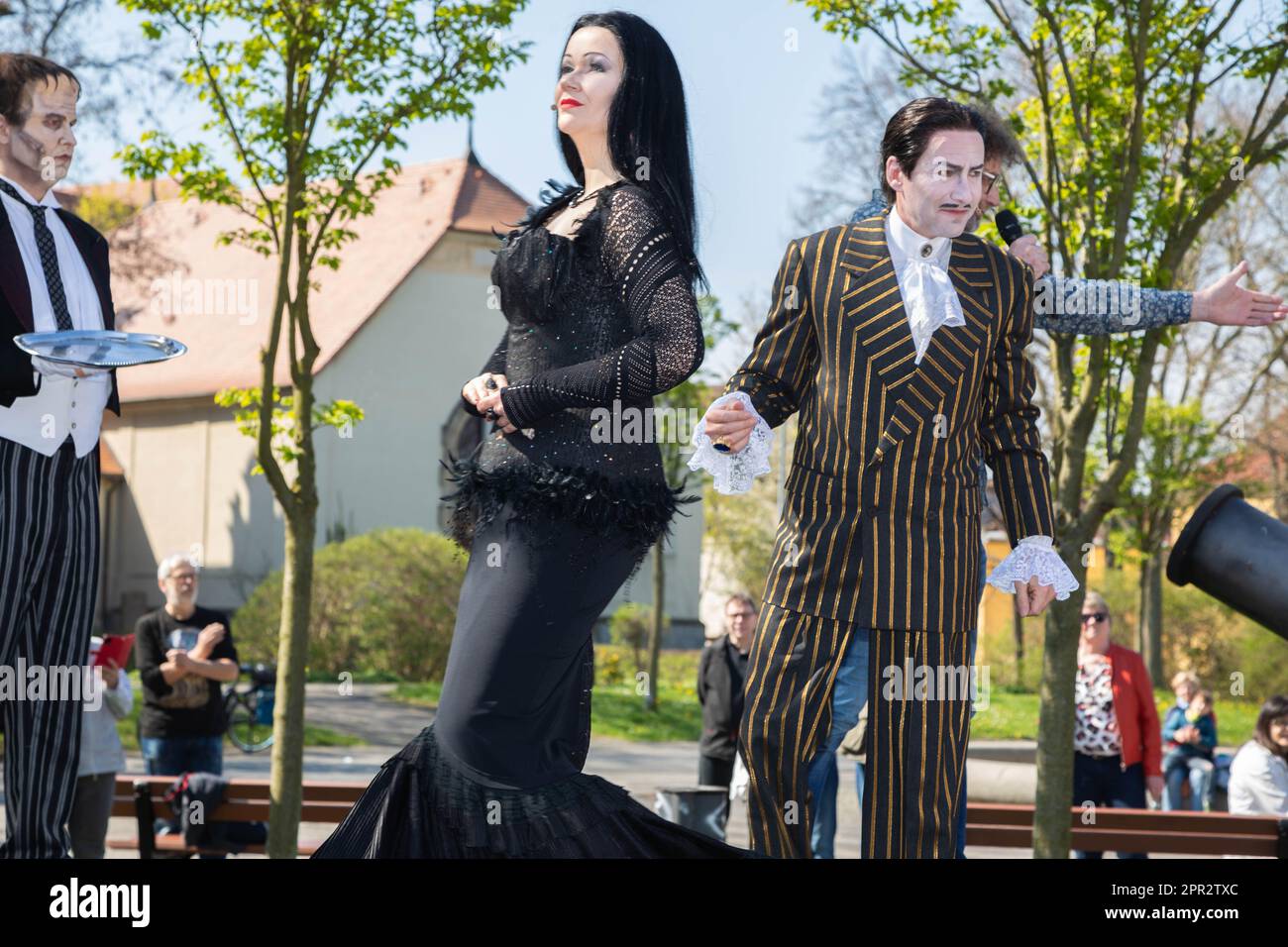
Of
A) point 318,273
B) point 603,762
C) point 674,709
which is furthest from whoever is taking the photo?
point 318,273

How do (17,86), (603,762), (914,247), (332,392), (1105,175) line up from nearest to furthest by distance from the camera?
(914,247), (17,86), (1105,175), (603,762), (332,392)

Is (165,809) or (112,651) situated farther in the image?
(165,809)

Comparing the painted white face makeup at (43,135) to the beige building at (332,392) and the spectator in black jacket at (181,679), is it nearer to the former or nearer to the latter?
the spectator in black jacket at (181,679)

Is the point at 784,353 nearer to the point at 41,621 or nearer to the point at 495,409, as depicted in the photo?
the point at 495,409

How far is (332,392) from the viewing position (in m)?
33.4

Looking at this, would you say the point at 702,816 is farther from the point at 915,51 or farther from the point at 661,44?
the point at 661,44

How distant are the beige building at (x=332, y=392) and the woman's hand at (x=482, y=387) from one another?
2889 cm

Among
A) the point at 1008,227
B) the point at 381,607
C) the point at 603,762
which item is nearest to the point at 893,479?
the point at 1008,227

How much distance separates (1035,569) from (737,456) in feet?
2.43

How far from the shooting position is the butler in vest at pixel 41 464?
3809mm

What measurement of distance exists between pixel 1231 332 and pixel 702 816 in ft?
72.6

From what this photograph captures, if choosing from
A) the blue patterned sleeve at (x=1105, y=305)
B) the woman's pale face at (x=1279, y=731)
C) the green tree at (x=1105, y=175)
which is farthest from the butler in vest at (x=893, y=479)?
the woman's pale face at (x=1279, y=731)

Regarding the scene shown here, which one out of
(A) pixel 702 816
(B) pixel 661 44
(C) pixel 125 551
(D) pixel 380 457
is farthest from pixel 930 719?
(C) pixel 125 551

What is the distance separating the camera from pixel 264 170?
8633mm
